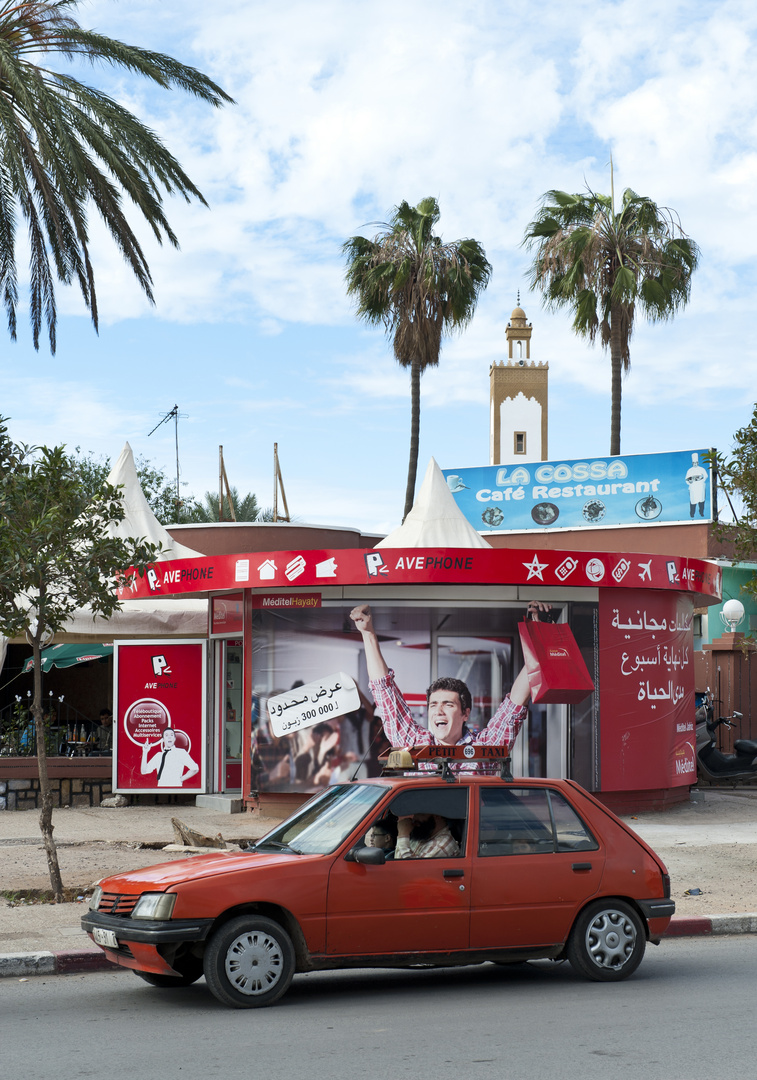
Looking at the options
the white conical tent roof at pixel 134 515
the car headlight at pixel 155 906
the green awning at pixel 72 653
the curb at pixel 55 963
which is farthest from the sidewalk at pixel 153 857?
the white conical tent roof at pixel 134 515

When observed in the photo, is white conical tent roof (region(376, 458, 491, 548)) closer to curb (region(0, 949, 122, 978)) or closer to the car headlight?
curb (region(0, 949, 122, 978))

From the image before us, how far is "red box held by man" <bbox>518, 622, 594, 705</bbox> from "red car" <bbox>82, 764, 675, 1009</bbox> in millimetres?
7735

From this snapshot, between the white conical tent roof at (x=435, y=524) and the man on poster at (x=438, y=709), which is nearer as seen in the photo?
the man on poster at (x=438, y=709)

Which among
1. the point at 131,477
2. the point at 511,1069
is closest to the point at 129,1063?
the point at 511,1069

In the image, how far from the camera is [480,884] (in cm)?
740

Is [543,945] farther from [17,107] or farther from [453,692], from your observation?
[17,107]

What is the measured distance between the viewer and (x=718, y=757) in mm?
20875

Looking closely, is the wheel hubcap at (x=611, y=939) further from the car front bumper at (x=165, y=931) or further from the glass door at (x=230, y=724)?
the glass door at (x=230, y=724)

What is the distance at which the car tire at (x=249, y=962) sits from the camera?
684 centimetres

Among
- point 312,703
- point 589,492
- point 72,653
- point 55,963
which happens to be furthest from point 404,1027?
point 589,492

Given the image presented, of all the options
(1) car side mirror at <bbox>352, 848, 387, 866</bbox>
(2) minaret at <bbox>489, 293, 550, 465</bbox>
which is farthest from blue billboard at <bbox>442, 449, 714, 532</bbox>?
(2) minaret at <bbox>489, 293, 550, 465</bbox>

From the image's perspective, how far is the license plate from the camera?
23.1 ft

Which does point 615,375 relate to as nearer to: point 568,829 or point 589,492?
point 589,492

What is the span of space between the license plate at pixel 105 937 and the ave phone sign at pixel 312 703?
28.9 feet
